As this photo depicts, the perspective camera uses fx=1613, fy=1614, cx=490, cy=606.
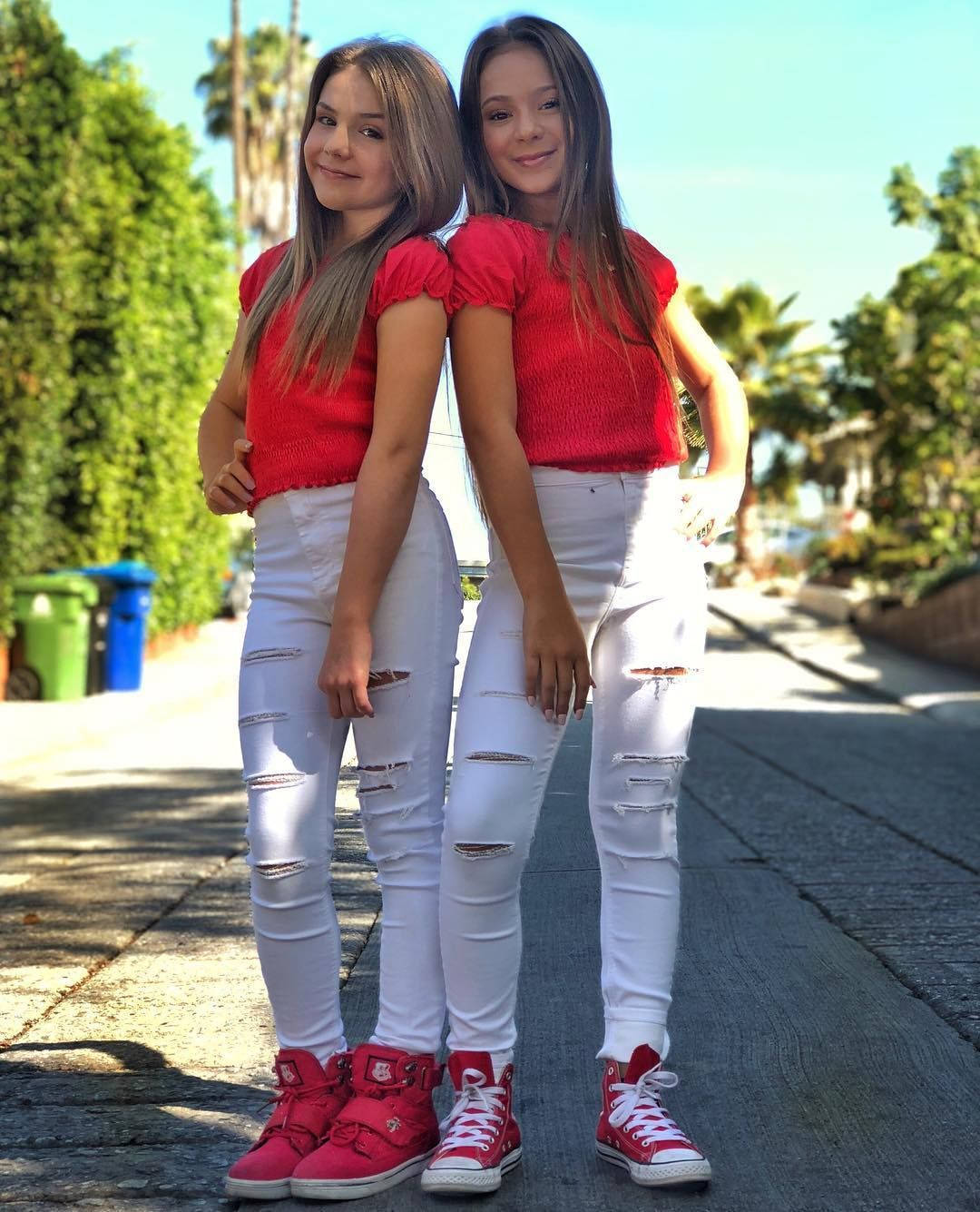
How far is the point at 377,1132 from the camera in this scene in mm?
2699

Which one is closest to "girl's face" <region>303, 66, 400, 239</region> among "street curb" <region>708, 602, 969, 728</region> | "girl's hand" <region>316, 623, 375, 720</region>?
"girl's hand" <region>316, 623, 375, 720</region>

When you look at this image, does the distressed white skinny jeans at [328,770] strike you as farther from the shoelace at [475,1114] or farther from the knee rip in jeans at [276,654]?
the shoelace at [475,1114]

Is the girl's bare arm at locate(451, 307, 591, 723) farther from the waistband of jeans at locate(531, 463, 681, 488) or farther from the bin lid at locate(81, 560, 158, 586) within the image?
the bin lid at locate(81, 560, 158, 586)

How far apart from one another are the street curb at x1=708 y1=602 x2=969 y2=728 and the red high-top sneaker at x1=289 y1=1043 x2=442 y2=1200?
11.1 m

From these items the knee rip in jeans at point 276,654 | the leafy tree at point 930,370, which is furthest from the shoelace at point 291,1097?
the leafy tree at point 930,370

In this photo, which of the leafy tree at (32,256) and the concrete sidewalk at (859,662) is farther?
the concrete sidewalk at (859,662)

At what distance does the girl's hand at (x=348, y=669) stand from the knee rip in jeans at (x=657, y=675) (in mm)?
467

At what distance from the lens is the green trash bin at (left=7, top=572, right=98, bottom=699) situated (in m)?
12.7

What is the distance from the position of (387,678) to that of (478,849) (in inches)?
13.3

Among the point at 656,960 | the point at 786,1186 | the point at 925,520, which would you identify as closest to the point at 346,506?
the point at 656,960

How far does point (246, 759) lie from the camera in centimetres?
281

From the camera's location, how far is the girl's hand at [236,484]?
116 inches

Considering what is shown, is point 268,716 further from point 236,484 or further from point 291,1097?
point 291,1097

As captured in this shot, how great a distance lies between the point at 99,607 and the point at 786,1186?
11.3 meters
